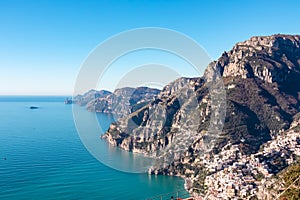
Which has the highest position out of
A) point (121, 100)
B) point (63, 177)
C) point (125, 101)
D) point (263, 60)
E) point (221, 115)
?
point (263, 60)

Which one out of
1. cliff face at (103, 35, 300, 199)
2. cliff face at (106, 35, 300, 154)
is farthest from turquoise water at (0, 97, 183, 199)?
cliff face at (106, 35, 300, 154)

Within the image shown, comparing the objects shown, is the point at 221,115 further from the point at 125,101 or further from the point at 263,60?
the point at 125,101

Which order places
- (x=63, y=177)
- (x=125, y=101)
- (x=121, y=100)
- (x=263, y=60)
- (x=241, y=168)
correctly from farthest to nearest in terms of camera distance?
(x=121, y=100) → (x=125, y=101) → (x=263, y=60) → (x=63, y=177) → (x=241, y=168)

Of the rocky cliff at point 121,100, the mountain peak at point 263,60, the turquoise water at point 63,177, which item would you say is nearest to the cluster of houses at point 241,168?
the turquoise water at point 63,177

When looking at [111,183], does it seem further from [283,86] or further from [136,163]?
[283,86]

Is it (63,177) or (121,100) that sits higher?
(121,100)

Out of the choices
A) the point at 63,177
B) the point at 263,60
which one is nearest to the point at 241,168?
the point at 63,177

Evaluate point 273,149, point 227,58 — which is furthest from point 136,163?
point 227,58

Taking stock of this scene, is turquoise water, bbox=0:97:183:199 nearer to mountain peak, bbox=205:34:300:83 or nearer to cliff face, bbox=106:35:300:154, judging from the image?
cliff face, bbox=106:35:300:154

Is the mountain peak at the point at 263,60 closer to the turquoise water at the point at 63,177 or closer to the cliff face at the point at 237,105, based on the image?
the cliff face at the point at 237,105
